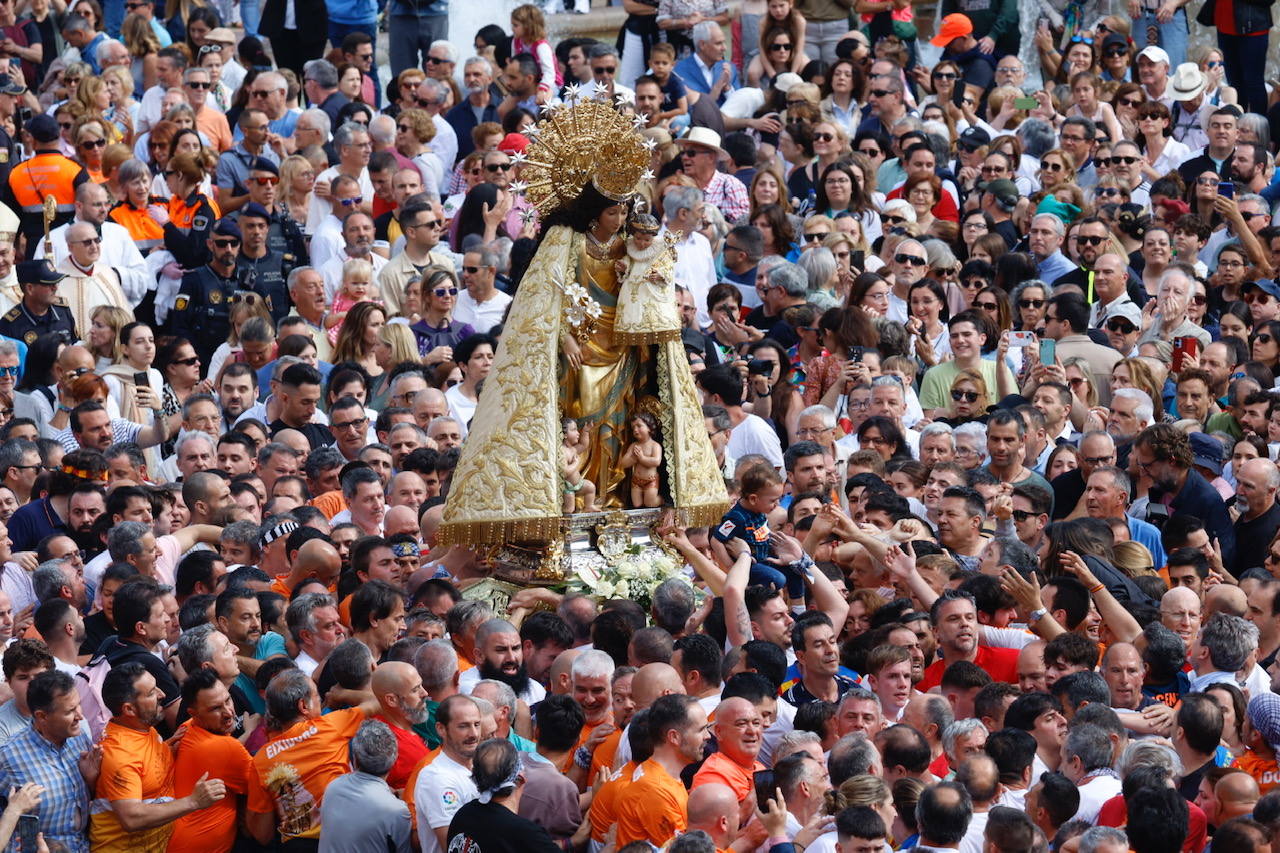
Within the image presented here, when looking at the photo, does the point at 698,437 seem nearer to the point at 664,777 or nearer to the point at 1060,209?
the point at 664,777

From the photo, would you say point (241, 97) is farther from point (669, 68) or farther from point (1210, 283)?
point (1210, 283)

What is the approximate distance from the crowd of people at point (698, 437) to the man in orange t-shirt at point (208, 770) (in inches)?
1.0

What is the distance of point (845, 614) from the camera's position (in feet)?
40.3

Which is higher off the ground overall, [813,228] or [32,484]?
[813,228]

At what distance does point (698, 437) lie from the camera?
13359mm

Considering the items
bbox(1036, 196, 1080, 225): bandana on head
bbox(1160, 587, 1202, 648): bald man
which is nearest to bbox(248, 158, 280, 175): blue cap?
bbox(1036, 196, 1080, 225): bandana on head

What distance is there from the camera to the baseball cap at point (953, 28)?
23562 millimetres

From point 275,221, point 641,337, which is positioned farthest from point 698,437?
point 275,221

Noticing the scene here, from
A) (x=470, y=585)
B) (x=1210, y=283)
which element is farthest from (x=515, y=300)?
(x=1210, y=283)

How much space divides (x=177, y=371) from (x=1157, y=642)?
24.3 feet

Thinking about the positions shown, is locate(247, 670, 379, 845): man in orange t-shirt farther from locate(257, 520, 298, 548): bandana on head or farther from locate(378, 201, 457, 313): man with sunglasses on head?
locate(378, 201, 457, 313): man with sunglasses on head

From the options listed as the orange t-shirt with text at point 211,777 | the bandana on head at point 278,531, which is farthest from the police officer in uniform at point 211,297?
the orange t-shirt with text at point 211,777

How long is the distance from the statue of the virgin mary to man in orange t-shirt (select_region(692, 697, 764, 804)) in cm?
282

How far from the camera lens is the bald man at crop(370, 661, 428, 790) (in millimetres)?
10633
